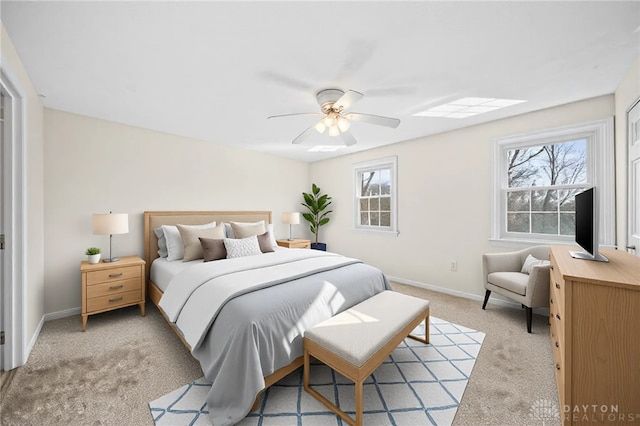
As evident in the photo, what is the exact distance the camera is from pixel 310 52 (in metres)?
1.79

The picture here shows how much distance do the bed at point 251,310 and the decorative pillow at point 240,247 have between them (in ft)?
1.41

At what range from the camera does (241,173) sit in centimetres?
447

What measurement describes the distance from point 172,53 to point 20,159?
57.6 inches

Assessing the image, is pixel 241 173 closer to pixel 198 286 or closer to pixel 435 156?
pixel 198 286

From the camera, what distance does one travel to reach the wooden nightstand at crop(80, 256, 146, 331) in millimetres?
2595

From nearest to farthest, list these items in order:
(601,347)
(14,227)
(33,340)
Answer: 1. (601,347)
2. (14,227)
3. (33,340)

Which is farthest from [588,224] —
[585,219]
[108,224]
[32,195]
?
[32,195]

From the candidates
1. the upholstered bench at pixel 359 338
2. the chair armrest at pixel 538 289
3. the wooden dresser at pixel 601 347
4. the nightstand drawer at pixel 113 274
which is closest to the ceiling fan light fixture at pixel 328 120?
the upholstered bench at pixel 359 338

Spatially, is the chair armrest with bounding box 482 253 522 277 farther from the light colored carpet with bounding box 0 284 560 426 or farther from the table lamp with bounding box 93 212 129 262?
the table lamp with bounding box 93 212 129 262

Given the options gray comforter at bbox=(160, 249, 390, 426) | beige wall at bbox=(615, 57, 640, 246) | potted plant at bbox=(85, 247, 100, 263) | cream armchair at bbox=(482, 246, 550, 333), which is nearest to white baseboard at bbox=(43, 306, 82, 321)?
potted plant at bbox=(85, 247, 100, 263)

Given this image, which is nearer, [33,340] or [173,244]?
[33,340]

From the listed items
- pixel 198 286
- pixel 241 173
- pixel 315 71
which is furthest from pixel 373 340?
pixel 241 173

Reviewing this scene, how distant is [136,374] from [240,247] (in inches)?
59.9

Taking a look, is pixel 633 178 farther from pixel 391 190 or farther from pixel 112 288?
pixel 112 288
